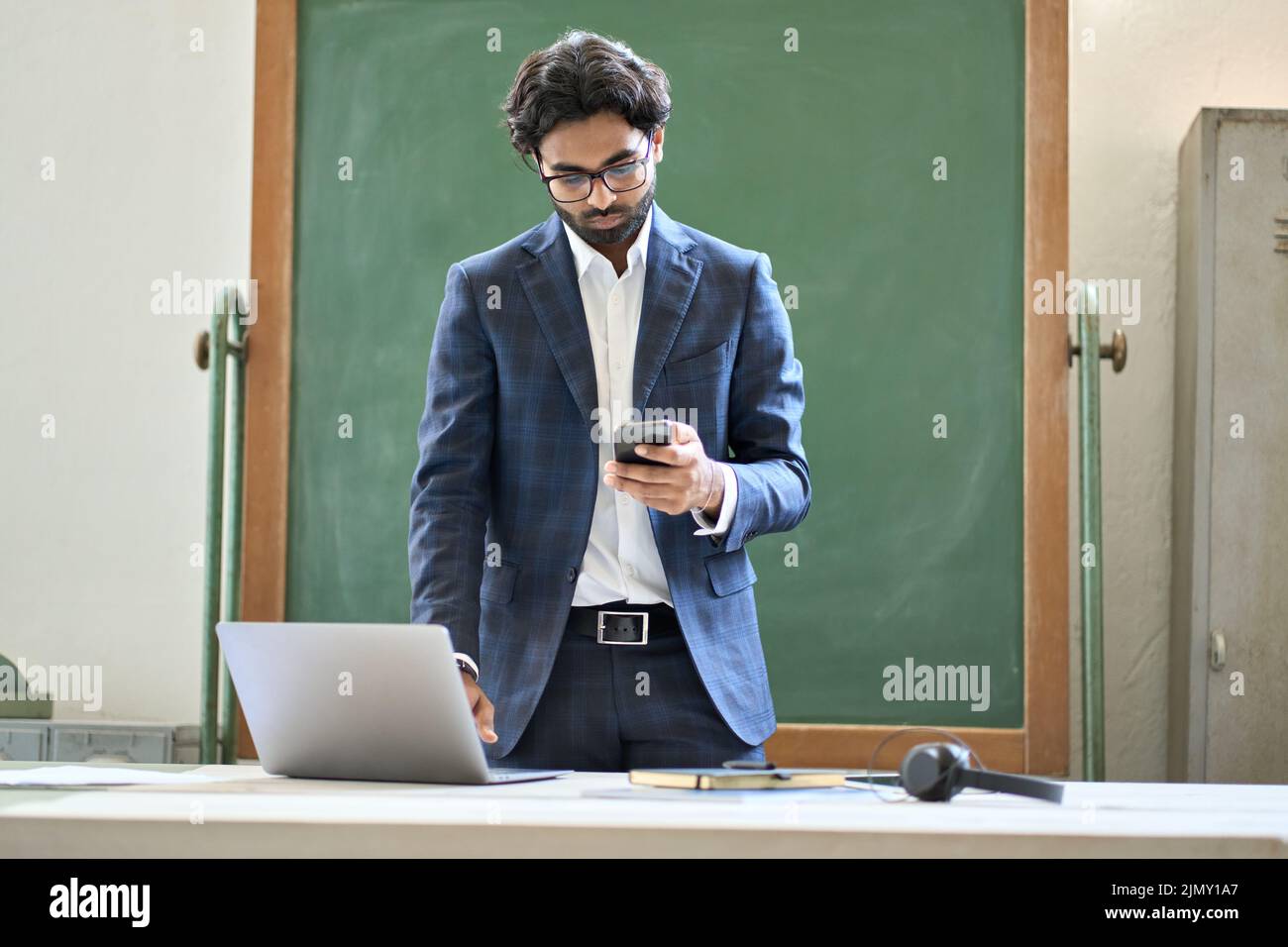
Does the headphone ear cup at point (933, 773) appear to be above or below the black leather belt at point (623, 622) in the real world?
below

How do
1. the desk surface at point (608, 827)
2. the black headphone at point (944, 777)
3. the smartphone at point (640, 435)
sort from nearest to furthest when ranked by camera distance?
1. the desk surface at point (608, 827)
2. the black headphone at point (944, 777)
3. the smartphone at point (640, 435)

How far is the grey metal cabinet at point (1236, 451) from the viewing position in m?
2.60

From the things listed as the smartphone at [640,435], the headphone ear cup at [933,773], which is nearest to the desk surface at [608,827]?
the headphone ear cup at [933,773]

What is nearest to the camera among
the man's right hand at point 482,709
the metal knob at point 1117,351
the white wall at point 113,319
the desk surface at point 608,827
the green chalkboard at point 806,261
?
the desk surface at point 608,827

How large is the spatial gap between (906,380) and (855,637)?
0.56m

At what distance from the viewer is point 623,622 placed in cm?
174

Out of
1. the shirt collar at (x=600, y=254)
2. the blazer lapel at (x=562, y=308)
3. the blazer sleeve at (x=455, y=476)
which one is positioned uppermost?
the shirt collar at (x=600, y=254)

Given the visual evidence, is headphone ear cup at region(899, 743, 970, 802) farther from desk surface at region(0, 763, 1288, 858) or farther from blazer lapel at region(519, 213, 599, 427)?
blazer lapel at region(519, 213, 599, 427)

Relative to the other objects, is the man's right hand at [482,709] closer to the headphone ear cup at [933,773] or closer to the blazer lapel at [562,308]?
the blazer lapel at [562,308]

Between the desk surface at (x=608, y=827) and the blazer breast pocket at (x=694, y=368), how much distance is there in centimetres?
84

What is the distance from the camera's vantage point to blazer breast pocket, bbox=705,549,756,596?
177 cm

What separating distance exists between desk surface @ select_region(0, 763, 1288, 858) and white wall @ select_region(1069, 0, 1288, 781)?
1.80m

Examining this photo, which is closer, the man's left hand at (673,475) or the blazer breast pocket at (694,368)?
the man's left hand at (673,475)
